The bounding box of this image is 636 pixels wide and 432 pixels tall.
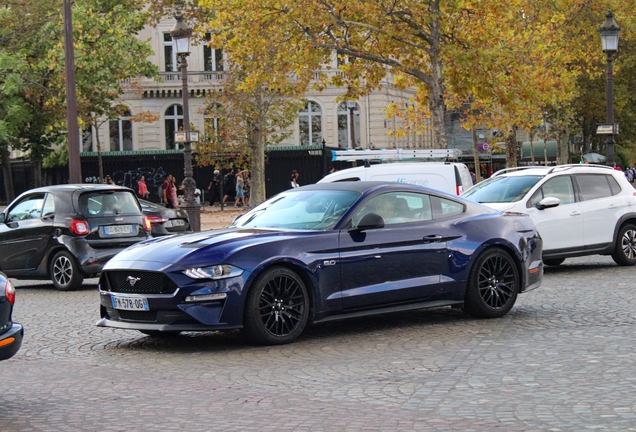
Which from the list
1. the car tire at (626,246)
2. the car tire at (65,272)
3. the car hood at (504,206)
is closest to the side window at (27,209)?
the car tire at (65,272)

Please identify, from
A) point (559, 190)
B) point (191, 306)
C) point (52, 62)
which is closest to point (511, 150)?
point (52, 62)

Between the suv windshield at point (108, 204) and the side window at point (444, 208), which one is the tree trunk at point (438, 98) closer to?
the suv windshield at point (108, 204)

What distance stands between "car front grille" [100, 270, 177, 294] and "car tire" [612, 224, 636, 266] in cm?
998

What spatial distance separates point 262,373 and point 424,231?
290 centimetres

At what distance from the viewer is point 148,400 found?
7266 millimetres

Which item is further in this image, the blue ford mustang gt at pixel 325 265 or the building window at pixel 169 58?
the building window at pixel 169 58

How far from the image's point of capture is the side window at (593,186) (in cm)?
1694

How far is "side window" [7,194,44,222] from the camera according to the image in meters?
16.6

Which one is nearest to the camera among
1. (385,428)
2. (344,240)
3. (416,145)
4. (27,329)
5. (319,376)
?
(385,428)

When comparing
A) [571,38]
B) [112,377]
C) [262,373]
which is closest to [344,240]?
[262,373]

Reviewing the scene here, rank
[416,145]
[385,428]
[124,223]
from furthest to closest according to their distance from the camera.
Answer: [416,145] < [124,223] < [385,428]

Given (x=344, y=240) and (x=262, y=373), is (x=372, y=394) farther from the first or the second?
(x=344, y=240)

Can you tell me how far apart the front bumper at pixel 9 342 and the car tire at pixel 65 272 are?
9049 millimetres

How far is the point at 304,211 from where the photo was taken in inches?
409
